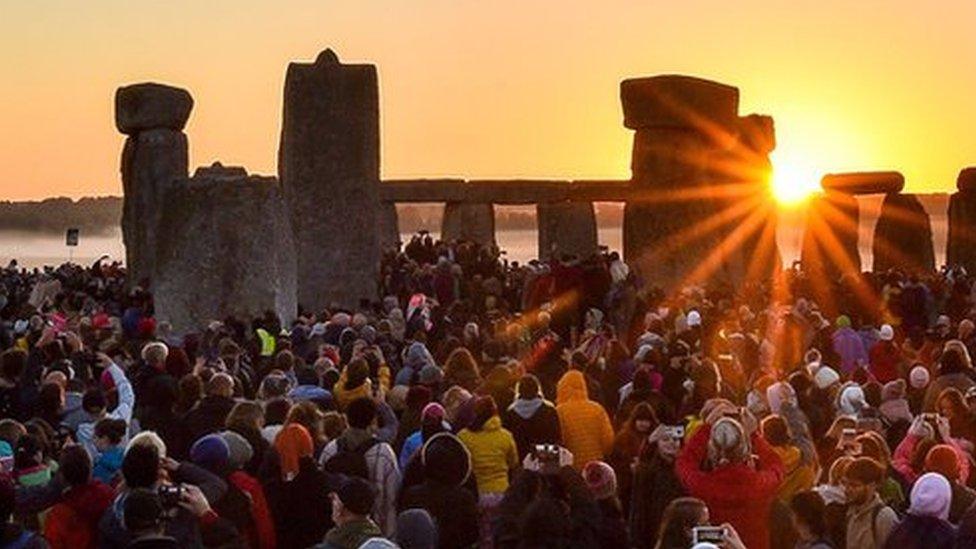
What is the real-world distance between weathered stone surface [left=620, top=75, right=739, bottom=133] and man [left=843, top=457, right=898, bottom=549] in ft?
64.7

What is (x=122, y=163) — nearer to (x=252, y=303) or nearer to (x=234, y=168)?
(x=252, y=303)

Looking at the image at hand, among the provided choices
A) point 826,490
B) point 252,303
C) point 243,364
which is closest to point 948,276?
point 252,303

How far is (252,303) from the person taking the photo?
794 inches

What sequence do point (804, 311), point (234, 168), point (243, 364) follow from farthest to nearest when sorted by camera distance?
point (234, 168) < point (804, 311) < point (243, 364)

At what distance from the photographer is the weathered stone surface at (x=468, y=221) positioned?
1652 inches

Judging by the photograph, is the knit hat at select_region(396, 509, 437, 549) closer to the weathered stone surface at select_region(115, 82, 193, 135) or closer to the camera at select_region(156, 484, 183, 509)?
the camera at select_region(156, 484, 183, 509)

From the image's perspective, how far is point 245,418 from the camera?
8672 mm

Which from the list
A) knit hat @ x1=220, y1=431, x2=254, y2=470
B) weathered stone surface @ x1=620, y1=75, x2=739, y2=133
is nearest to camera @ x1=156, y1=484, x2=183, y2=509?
knit hat @ x1=220, y1=431, x2=254, y2=470

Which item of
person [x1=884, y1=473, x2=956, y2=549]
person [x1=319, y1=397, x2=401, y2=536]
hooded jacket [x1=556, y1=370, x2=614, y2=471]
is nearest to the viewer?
person [x1=884, y1=473, x2=956, y2=549]

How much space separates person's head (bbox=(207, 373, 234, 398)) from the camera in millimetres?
9773

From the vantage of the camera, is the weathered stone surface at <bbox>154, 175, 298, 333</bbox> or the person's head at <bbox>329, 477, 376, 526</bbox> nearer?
the person's head at <bbox>329, 477, 376, 526</bbox>

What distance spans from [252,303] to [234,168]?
15820mm

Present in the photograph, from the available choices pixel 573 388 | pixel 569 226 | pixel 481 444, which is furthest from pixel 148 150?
pixel 569 226

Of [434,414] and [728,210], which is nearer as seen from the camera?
[434,414]
